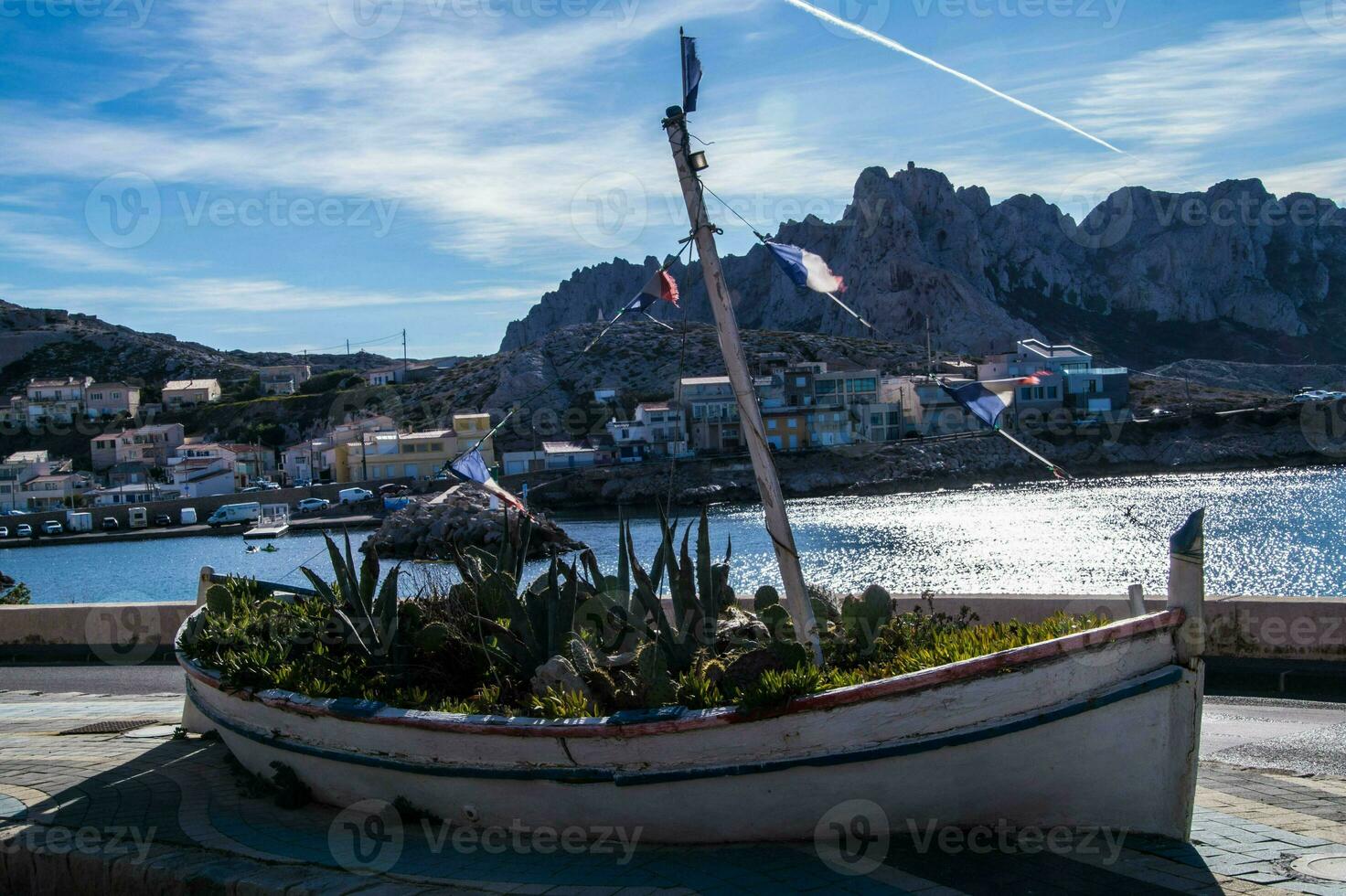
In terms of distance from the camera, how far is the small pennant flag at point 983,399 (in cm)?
644

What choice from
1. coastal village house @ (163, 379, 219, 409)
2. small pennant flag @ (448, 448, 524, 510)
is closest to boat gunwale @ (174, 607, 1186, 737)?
small pennant flag @ (448, 448, 524, 510)

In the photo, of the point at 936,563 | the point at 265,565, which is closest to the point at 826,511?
the point at 936,563

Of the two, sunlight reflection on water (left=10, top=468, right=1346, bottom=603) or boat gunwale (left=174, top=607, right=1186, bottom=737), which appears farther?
sunlight reflection on water (left=10, top=468, right=1346, bottom=603)

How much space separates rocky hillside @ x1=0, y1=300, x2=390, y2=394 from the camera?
16025 cm

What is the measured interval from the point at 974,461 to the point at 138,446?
274 ft

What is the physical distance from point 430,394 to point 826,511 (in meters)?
68.5

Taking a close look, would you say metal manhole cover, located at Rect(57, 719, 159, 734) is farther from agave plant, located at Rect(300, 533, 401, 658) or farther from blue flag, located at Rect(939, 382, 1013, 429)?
blue flag, located at Rect(939, 382, 1013, 429)

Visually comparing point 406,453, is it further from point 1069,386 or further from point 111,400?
point 1069,386

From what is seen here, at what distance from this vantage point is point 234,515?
89.8m

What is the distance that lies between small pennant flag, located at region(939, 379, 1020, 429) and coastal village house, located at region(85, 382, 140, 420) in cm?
14368

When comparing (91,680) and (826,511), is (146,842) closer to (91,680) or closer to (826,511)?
(91,680)

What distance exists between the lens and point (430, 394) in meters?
133

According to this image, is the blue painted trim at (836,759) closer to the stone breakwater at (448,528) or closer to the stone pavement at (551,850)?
the stone pavement at (551,850)

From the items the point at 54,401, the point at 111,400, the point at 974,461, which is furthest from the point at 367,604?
the point at 54,401
